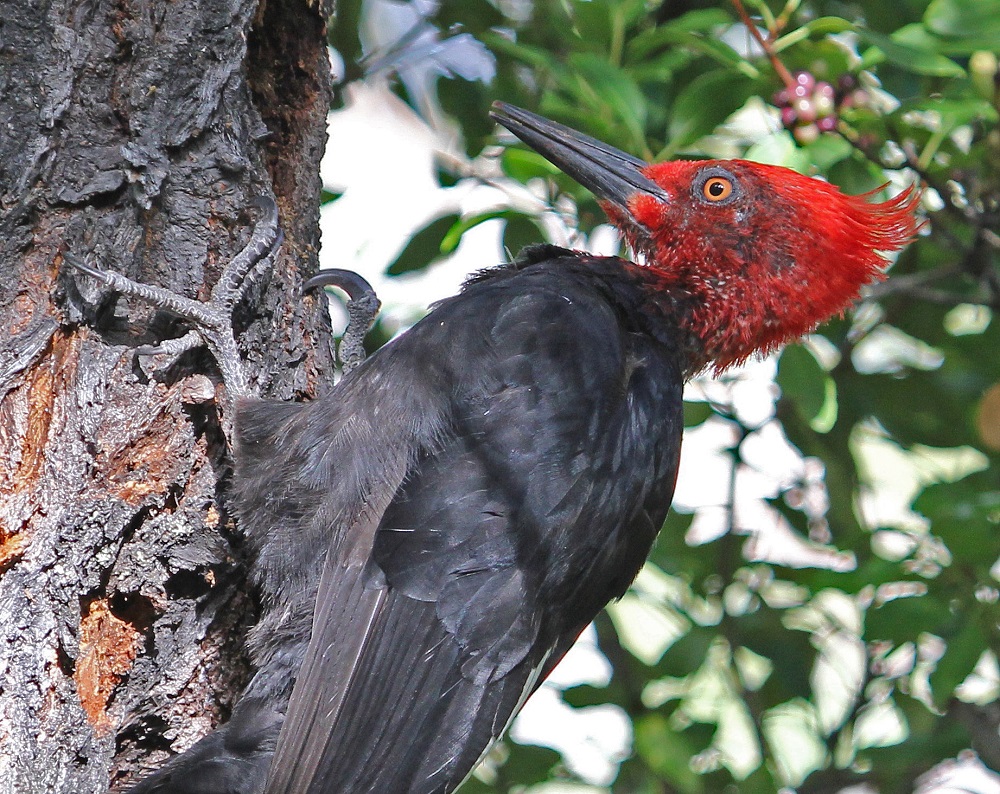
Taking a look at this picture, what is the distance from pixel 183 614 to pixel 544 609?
72 centimetres

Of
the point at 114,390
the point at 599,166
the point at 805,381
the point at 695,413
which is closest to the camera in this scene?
the point at 114,390

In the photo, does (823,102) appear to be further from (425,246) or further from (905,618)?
(905,618)

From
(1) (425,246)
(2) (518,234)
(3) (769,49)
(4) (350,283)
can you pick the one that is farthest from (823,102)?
A: (4) (350,283)

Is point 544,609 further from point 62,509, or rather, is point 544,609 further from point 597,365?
point 62,509

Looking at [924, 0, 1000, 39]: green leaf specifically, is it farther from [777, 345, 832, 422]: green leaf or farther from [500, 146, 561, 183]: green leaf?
[500, 146, 561, 183]: green leaf

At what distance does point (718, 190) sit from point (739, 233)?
0.47 feet

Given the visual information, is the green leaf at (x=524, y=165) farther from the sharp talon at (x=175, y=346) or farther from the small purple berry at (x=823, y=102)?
the sharp talon at (x=175, y=346)

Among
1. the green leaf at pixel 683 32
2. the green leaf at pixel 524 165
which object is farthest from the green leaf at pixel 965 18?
the green leaf at pixel 524 165

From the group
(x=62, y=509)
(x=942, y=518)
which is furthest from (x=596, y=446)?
(x=942, y=518)

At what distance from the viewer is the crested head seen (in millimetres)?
2805

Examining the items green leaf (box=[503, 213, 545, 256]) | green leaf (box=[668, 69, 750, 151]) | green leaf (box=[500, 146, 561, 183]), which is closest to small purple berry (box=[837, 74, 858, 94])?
green leaf (box=[668, 69, 750, 151])

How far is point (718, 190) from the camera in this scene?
292cm

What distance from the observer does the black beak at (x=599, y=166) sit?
2918 mm

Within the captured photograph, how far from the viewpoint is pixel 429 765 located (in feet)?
6.83
